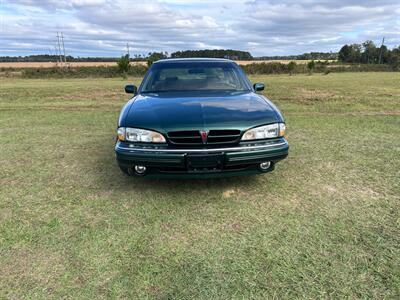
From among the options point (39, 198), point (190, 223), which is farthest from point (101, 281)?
point (39, 198)

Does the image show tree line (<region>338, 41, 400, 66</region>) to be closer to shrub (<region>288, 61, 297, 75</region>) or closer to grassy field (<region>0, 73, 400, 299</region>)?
shrub (<region>288, 61, 297, 75</region>)

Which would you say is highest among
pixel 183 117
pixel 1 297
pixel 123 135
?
pixel 183 117

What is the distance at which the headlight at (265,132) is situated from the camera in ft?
10.00

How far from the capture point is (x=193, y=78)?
4344 mm

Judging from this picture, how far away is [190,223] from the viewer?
2.84 m

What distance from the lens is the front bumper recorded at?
2939 mm

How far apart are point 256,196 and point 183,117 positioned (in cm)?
120

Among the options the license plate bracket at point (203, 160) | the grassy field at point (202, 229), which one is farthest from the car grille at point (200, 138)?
the grassy field at point (202, 229)

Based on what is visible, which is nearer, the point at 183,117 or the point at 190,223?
the point at 190,223

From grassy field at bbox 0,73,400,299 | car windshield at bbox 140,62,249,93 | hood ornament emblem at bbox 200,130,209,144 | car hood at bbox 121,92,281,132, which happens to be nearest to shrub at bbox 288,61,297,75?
grassy field at bbox 0,73,400,299

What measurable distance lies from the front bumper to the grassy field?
379 millimetres

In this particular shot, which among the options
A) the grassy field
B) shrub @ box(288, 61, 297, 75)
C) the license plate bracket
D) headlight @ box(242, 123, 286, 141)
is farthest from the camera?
shrub @ box(288, 61, 297, 75)

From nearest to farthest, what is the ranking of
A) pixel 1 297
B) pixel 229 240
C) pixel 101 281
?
pixel 1 297 < pixel 101 281 < pixel 229 240

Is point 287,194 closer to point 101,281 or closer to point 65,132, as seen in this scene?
point 101,281
